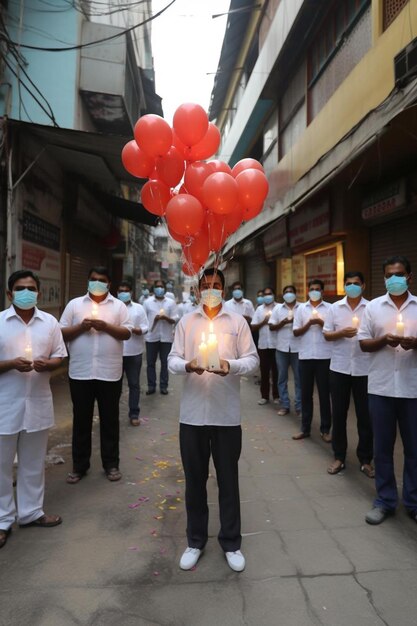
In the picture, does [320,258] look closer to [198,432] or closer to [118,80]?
[118,80]

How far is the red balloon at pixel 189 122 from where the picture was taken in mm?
3330

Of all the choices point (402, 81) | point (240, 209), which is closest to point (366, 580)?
point (240, 209)

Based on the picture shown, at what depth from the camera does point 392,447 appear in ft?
10.6

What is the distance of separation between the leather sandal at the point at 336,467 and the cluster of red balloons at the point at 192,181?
2389 mm

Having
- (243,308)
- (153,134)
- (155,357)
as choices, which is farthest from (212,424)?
(243,308)

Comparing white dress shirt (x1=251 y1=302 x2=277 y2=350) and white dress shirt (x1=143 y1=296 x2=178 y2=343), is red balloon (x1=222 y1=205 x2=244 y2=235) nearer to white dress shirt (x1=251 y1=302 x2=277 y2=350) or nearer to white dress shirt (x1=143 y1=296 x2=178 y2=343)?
white dress shirt (x1=251 y1=302 x2=277 y2=350)

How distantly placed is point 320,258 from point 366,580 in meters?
7.61

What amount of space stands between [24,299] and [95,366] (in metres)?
1.11

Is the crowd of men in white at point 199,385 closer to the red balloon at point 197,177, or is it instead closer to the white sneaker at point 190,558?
the white sneaker at point 190,558

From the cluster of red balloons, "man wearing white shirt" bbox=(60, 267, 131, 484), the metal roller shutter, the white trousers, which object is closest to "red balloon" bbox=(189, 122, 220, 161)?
the cluster of red balloons

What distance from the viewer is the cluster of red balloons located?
3.14m

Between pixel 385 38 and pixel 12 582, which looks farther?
pixel 385 38

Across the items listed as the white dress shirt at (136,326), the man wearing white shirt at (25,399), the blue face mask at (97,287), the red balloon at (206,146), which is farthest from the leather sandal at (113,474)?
the red balloon at (206,146)

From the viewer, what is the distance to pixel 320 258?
9.34m
